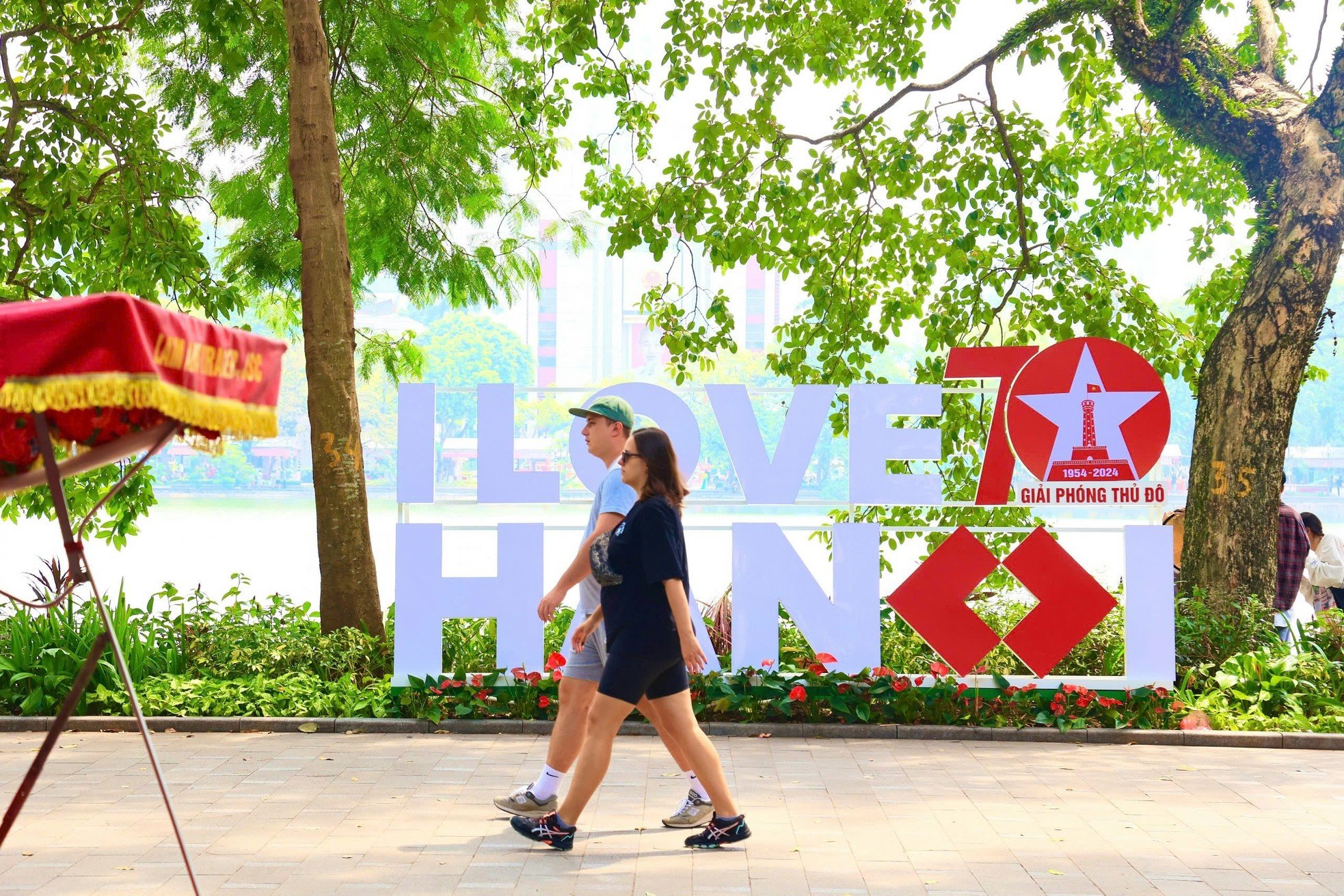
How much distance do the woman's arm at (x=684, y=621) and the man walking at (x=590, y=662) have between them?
17.8 inches

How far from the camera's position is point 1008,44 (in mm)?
12414

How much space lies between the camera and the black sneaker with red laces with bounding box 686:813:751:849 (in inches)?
219

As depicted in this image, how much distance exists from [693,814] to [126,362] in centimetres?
344

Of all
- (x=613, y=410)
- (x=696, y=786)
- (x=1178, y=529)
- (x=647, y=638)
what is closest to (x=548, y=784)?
(x=696, y=786)

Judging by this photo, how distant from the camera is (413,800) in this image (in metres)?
6.54

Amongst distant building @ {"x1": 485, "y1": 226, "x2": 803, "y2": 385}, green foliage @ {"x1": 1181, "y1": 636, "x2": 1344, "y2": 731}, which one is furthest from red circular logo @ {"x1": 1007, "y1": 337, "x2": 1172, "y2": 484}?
distant building @ {"x1": 485, "y1": 226, "x2": 803, "y2": 385}

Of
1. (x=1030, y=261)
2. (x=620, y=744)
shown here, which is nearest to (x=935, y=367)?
(x=1030, y=261)

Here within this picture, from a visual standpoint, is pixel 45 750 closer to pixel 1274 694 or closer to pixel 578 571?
pixel 578 571

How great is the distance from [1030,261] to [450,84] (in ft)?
21.5

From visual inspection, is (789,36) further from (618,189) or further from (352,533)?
(352,533)

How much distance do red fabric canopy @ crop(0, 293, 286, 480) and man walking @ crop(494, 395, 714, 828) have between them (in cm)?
190

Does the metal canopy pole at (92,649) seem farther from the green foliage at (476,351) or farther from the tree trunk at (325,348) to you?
the green foliage at (476,351)

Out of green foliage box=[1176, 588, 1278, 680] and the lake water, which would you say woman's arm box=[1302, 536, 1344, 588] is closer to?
green foliage box=[1176, 588, 1278, 680]

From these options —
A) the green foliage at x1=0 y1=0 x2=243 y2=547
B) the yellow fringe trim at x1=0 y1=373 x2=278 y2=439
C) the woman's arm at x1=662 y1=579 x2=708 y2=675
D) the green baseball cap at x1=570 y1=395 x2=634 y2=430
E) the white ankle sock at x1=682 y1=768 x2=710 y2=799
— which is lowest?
the white ankle sock at x1=682 y1=768 x2=710 y2=799
